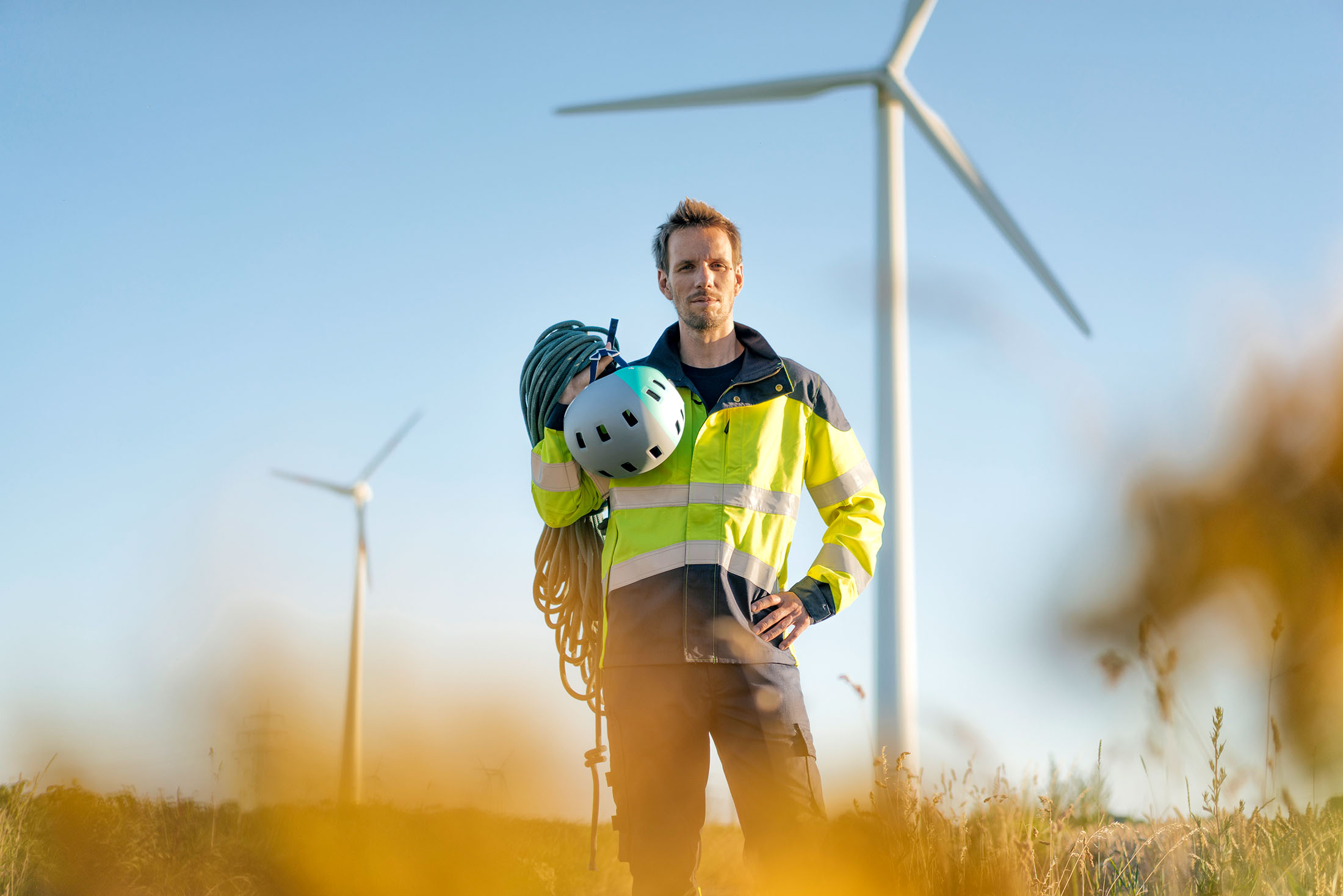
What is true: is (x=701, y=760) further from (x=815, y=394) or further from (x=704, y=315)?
(x=704, y=315)

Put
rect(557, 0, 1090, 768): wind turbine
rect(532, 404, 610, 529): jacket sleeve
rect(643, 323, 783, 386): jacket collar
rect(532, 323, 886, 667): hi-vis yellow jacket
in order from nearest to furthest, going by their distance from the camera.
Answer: rect(532, 323, 886, 667): hi-vis yellow jacket → rect(643, 323, 783, 386): jacket collar → rect(532, 404, 610, 529): jacket sleeve → rect(557, 0, 1090, 768): wind turbine

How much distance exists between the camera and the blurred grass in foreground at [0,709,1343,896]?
16.8 ft

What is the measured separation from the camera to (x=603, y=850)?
36.1ft

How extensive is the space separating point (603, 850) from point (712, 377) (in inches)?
283

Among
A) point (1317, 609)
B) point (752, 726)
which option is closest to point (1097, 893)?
point (1317, 609)

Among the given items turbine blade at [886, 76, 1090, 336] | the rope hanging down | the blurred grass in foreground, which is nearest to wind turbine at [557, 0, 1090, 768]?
turbine blade at [886, 76, 1090, 336]

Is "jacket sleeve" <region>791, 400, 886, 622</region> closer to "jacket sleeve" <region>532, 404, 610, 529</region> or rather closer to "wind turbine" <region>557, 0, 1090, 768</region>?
"jacket sleeve" <region>532, 404, 610, 529</region>

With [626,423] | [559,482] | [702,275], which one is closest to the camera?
[626,423]

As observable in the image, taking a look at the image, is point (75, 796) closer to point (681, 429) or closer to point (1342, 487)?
point (681, 429)

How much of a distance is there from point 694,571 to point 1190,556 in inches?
92.8

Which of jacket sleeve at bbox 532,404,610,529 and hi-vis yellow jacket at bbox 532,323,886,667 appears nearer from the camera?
hi-vis yellow jacket at bbox 532,323,886,667

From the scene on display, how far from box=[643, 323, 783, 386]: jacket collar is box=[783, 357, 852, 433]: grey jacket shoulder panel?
0.10m

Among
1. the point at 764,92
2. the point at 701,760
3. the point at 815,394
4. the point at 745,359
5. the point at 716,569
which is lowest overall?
the point at 701,760

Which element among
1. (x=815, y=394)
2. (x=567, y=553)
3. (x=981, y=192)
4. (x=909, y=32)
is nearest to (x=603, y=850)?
(x=567, y=553)
